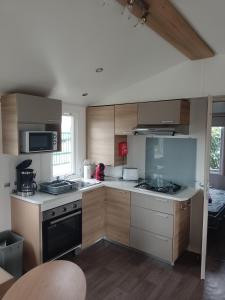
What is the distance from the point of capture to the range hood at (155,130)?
3.00 m

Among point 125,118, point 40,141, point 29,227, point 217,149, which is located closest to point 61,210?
point 29,227

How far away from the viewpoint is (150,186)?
3.29 meters

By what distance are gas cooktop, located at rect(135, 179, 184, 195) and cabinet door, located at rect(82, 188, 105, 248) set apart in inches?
23.5

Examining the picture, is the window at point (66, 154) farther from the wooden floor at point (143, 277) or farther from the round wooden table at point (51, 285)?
the round wooden table at point (51, 285)

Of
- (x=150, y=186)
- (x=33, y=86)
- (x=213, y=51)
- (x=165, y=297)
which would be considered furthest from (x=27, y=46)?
(x=165, y=297)

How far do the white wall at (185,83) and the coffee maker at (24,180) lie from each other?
1.68 m

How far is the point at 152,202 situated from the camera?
307 cm

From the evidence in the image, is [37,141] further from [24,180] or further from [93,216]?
[93,216]

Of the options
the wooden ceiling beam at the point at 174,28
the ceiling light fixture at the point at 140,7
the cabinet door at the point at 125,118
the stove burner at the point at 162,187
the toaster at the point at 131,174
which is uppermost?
the wooden ceiling beam at the point at 174,28

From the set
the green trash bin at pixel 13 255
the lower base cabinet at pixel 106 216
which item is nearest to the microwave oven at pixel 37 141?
the lower base cabinet at pixel 106 216

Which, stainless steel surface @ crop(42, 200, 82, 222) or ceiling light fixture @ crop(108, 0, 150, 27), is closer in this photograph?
ceiling light fixture @ crop(108, 0, 150, 27)

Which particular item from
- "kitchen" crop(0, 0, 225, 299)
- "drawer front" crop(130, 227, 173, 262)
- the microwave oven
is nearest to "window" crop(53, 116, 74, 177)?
"kitchen" crop(0, 0, 225, 299)

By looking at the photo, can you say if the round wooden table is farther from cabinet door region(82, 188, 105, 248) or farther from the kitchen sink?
cabinet door region(82, 188, 105, 248)

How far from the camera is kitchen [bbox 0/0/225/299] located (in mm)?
2174
